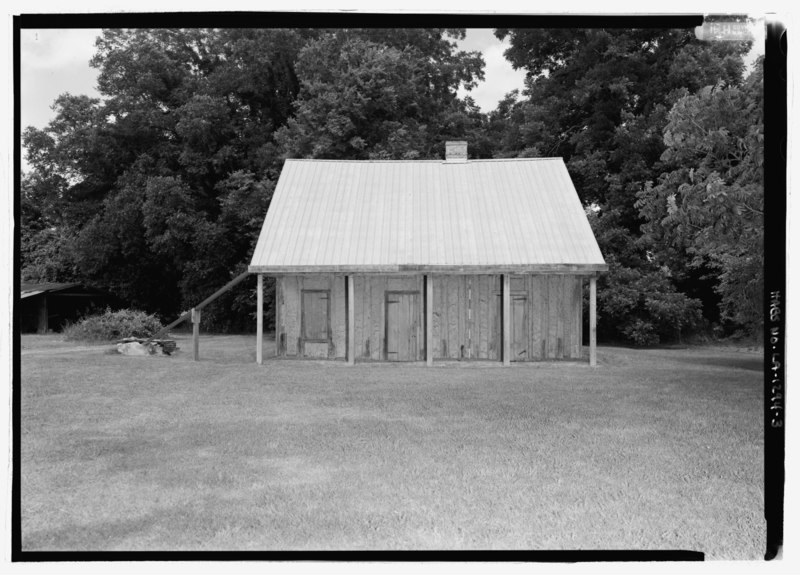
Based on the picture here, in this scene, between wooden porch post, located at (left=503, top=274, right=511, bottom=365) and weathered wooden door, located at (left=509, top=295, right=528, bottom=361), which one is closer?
wooden porch post, located at (left=503, top=274, right=511, bottom=365)

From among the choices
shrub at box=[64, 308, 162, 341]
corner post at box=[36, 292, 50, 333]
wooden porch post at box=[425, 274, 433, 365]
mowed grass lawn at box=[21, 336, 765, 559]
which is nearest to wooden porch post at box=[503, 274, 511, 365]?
wooden porch post at box=[425, 274, 433, 365]

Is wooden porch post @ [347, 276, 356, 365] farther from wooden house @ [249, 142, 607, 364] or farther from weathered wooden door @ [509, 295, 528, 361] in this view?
weathered wooden door @ [509, 295, 528, 361]

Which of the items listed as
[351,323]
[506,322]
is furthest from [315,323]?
[506,322]

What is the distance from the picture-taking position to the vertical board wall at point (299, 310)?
14.2 metres

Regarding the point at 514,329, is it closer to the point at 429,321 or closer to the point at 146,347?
the point at 429,321

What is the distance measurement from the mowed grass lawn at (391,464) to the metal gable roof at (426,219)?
10.5 feet

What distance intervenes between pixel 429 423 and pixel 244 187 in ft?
53.3

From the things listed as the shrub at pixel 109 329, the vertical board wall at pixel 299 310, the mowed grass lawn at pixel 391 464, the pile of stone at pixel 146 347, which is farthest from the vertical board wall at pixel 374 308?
the shrub at pixel 109 329

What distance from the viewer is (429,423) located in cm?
743

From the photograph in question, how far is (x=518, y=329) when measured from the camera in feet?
46.2

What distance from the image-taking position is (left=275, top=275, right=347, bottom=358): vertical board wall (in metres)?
14.2

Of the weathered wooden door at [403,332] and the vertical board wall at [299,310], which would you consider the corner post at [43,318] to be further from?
→ the weathered wooden door at [403,332]

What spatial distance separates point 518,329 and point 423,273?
243cm

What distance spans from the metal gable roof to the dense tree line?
11.9ft
